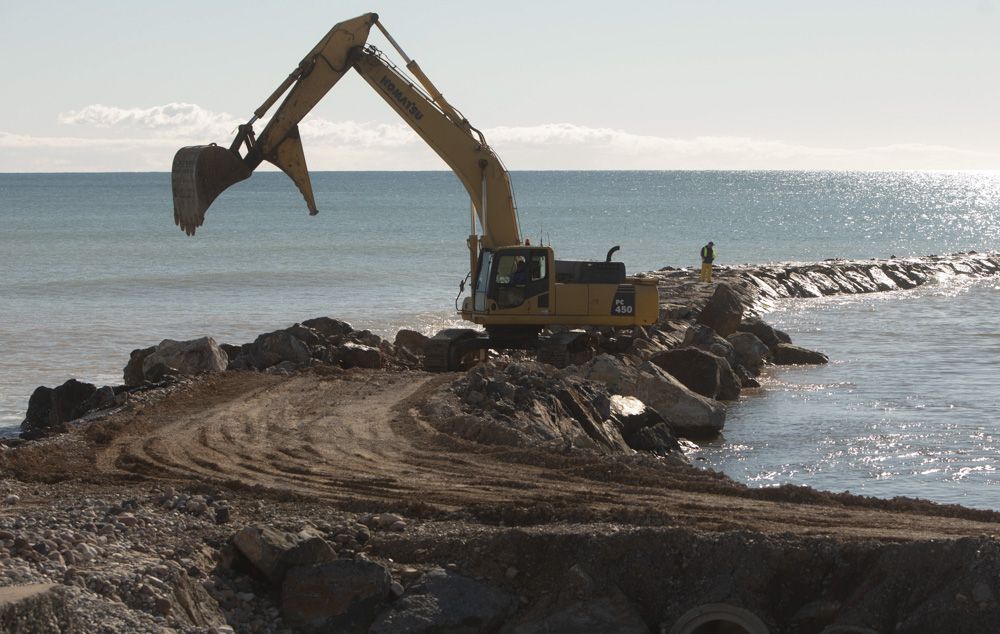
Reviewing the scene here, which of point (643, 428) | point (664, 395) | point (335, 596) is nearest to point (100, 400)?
point (643, 428)

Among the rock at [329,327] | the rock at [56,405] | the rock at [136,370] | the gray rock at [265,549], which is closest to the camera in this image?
the gray rock at [265,549]

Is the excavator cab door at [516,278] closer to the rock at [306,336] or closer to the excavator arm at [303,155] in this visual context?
the excavator arm at [303,155]

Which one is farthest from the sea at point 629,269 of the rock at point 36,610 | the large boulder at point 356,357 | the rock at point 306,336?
the rock at point 36,610

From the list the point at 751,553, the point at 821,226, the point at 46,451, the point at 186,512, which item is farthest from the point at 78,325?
the point at 821,226

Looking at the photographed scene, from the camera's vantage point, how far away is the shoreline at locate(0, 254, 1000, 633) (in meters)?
9.48

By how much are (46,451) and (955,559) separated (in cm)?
969

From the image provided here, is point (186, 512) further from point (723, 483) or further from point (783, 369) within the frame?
point (783, 369)

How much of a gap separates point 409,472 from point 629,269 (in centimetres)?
4240

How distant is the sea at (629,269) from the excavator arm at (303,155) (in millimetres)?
4814

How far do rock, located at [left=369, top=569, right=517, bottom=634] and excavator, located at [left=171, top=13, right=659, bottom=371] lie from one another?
998cm

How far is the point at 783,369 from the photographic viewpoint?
85.9 ft

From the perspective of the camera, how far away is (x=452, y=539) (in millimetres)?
10547

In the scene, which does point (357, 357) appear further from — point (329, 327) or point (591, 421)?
point (591, 421)

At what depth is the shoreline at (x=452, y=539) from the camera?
9484mm
